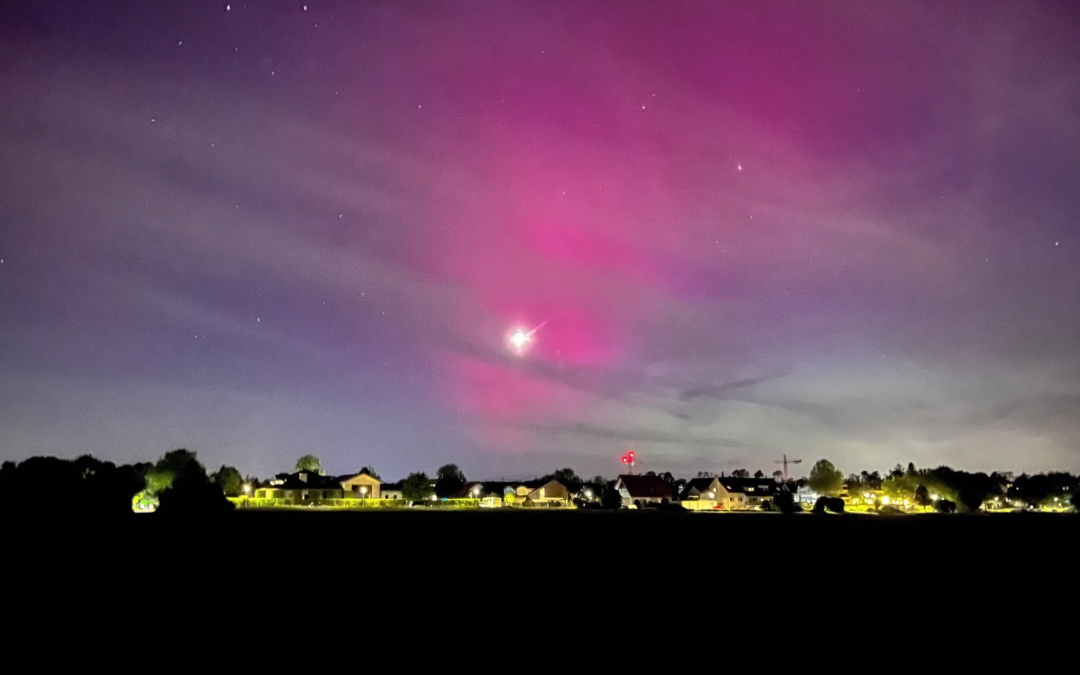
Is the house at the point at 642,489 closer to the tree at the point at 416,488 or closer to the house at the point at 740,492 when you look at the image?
the house at the point at 740,492

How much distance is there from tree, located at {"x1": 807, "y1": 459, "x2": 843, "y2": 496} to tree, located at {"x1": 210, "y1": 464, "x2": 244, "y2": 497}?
11210cm

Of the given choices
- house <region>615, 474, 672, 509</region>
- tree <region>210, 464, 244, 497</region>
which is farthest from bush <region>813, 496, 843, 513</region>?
tree <region>210, 464, 244, 497</region>

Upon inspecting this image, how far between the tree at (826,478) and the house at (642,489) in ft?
95.6

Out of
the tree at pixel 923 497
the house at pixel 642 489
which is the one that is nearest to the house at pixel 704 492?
the house at pixel 642 489

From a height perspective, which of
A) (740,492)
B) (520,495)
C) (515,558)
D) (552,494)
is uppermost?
(740,492)

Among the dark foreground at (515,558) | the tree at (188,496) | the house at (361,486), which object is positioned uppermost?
the house at (361,486)

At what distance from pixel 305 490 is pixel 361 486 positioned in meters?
24.9

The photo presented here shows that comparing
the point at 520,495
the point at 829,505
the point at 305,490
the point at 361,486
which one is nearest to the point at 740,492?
the point at 520,495

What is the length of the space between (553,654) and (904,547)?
2441cm

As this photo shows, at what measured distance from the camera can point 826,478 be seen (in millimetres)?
145250

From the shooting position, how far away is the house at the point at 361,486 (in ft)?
551

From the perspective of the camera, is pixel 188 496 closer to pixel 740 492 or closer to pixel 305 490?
pixel 305 490

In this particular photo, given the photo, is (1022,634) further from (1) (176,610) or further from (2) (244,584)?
(2) (244,584)

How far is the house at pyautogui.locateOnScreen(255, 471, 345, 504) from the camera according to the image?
146m
